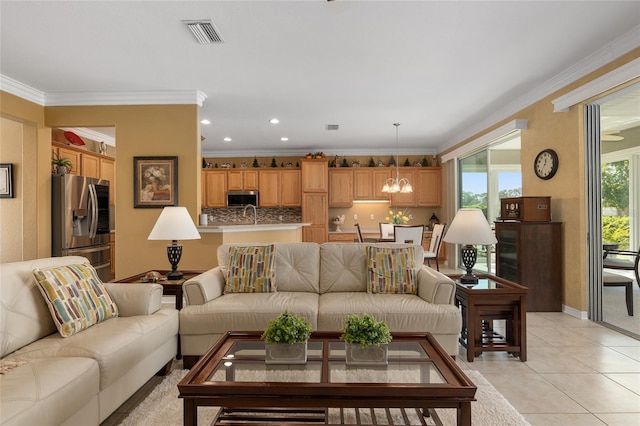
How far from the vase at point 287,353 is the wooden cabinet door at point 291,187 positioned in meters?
6.65

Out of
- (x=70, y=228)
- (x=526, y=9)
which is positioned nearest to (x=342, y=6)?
(x=526, y=9)

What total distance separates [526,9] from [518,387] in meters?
2.81

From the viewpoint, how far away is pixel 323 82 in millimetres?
4297

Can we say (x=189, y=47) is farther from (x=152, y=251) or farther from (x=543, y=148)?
(x=543, y=148)

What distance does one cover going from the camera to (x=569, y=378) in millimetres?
2559

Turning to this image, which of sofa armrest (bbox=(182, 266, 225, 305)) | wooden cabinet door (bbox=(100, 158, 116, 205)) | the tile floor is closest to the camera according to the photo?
the tile floor

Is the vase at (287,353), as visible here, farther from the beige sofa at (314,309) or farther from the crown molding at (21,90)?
the crown molding at (21,90)

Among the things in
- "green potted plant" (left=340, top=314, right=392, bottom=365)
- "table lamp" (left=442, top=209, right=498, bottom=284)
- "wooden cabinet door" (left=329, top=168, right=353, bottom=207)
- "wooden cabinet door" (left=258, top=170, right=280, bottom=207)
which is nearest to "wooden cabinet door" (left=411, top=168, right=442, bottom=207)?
"wooden cabinet door" (left=329, top=168, right=353, bottom=207)

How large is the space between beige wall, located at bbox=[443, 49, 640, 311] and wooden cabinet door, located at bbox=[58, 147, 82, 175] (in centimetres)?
692

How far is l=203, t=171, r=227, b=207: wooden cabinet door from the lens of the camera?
336 inches

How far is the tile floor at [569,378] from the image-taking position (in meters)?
Result: 2.11

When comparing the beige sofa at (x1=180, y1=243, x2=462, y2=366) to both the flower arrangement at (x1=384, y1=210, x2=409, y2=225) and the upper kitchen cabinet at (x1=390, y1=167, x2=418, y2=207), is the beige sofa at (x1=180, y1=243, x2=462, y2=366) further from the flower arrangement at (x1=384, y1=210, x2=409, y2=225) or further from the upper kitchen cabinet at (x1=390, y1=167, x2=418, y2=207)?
the upper kitchen cabinet at (x1=390, y1=167, x2=418, y2=207)

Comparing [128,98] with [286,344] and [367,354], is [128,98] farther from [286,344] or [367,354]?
[367,354]

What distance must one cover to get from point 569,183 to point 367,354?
360cm
